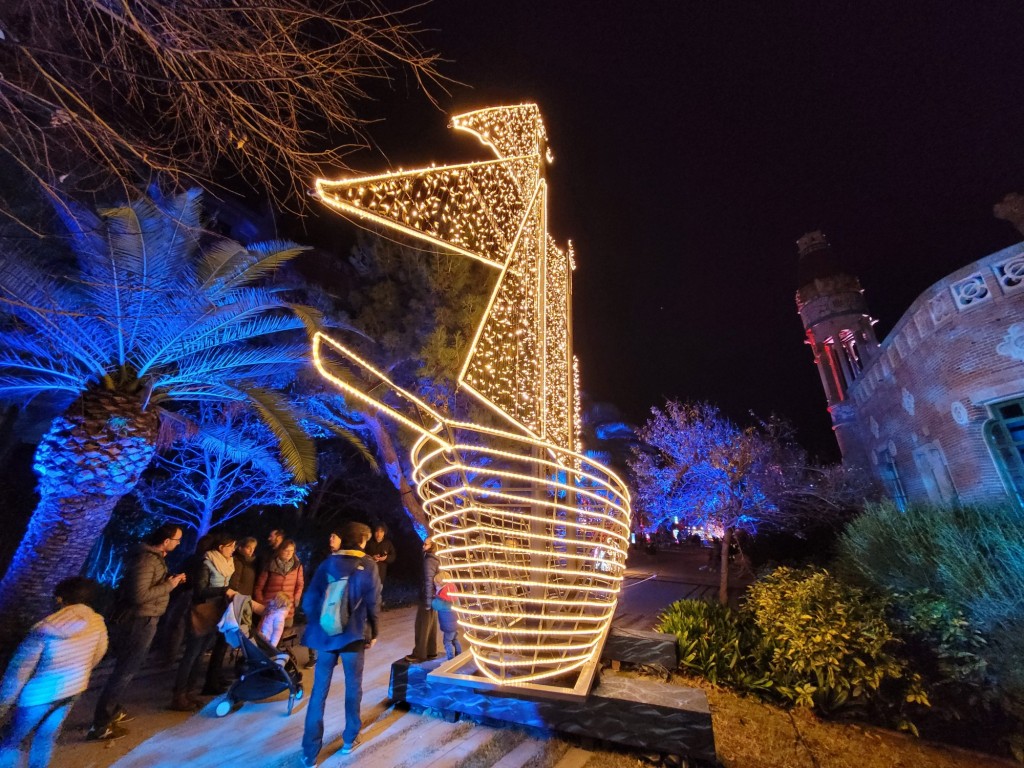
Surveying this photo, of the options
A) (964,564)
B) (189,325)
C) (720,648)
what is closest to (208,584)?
(189,325)

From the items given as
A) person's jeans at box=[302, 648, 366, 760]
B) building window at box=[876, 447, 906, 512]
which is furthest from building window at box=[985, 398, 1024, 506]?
person's jeans at box=[302, 648, 366, 760]

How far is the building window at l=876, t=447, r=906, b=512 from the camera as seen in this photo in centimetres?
1287

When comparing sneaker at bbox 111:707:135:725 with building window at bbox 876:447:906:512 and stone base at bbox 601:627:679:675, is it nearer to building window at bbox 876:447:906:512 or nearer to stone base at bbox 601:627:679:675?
stone base at bbox 601:627:679:675

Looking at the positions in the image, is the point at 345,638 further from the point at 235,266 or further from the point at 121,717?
the point at 235,266

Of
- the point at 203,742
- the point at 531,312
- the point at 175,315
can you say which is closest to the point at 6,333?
the point at 175,315

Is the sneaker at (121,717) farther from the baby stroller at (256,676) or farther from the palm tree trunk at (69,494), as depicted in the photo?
the palm tree trunk at (69,494)

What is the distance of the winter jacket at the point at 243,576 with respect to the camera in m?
4.87

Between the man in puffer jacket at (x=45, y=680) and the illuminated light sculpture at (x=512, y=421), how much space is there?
246 centimetres

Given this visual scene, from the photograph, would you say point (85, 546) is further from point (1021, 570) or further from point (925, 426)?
point (925, 426)

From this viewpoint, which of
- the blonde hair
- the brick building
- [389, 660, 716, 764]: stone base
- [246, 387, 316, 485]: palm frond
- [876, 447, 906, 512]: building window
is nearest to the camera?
[389, 660, 716, 764]: stone base

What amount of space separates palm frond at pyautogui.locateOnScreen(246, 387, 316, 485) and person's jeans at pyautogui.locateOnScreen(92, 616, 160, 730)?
9.45ft

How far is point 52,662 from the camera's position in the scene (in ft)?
9.42

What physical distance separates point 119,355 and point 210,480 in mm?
5267

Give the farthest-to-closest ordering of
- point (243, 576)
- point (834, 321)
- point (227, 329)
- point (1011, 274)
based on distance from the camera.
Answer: point (834, 321) < point (1011, 274) < point (227, 329) < point (243, 576)
